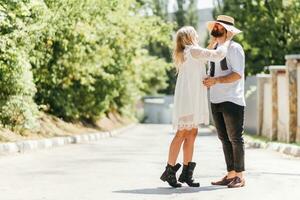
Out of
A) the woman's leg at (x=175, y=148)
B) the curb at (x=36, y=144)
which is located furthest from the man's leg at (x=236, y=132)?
the curb at (x=36, y=144)

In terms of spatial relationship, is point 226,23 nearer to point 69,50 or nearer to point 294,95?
point 294,95

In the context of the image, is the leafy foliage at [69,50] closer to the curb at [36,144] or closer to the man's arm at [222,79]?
the curb at [36,144]

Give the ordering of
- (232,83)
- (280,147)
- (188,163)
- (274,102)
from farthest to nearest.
→ (274,102)
(280,147)
(188,163)
(232,83)

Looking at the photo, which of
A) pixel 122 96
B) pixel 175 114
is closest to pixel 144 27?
pixel 122 96

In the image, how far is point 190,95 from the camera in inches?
289

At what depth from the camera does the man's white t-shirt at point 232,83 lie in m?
7.29

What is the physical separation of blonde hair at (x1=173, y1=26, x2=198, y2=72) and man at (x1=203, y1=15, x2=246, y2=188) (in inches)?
10.0

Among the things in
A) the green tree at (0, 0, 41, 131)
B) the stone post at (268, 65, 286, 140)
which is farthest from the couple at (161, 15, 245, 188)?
the stone post at (268, 65, 286, 140)

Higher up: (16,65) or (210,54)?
(210,54)

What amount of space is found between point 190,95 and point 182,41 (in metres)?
0.59

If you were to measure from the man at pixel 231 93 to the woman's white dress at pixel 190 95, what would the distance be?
0.13m

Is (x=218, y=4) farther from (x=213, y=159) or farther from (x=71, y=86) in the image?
(x=213, y=159)

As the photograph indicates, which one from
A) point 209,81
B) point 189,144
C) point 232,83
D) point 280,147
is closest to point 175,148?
point 189,144

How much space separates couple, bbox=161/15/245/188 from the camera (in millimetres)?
7273
